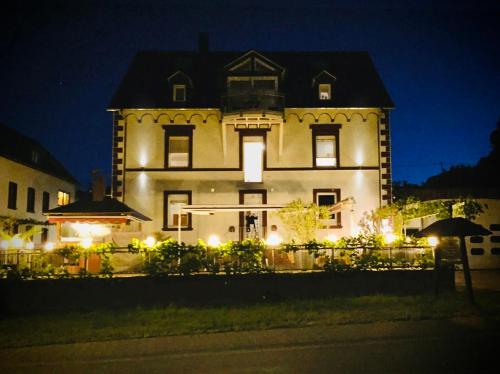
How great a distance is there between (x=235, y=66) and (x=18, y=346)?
15.5 meters

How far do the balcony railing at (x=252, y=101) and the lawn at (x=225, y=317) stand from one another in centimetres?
990

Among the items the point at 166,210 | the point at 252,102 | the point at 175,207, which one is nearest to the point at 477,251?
the point at 252,102

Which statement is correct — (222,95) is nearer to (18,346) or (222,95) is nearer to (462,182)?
(18,346)

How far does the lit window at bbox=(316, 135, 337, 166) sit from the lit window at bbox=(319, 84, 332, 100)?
1.95 metres

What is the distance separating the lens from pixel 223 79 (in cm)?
2217

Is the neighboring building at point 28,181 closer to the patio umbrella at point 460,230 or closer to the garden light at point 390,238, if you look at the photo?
the garden light at point 390,238

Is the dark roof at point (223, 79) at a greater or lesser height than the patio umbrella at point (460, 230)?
greater

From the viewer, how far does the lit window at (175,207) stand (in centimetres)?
2152

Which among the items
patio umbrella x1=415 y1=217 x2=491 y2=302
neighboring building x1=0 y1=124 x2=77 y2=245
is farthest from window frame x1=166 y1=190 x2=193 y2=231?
patio umbrella x1=415 y1=217 x2=491 y2=302

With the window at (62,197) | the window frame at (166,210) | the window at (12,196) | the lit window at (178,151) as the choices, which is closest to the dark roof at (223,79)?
the lit window at (178,151)

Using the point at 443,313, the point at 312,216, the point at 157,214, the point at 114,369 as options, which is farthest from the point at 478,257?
the point at 114,369

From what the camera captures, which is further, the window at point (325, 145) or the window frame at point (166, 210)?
the window at point (325, 145)

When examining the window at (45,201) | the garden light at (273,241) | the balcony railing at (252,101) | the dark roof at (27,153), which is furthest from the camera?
the window at (45,201)

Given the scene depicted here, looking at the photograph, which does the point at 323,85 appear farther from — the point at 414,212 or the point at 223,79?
the point at 414,212
